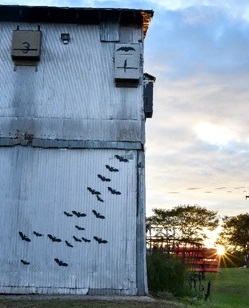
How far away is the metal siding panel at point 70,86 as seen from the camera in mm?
15852

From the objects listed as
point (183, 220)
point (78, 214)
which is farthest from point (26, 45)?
point (183, 220)

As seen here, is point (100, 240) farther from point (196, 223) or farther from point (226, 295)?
point (196, 223)

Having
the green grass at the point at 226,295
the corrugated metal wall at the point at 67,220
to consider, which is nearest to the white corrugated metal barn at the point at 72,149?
the corrugated metal wall at the point at 67,220

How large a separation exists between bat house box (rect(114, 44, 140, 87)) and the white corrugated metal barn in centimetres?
3

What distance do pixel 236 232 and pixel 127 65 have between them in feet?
148

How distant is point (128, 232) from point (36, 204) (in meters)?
2.91

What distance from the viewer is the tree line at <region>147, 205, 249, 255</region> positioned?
54.8m

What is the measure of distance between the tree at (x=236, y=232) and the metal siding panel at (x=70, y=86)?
145 feet

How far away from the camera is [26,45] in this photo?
1631 cm

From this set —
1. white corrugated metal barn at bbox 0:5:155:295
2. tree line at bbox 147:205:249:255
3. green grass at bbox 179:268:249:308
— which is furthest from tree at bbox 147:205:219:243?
white corrugated metal barn at bbox 0:5:155:295

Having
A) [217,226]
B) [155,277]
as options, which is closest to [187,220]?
[217,226]

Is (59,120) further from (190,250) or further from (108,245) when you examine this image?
(190,250)

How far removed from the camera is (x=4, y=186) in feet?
49.6

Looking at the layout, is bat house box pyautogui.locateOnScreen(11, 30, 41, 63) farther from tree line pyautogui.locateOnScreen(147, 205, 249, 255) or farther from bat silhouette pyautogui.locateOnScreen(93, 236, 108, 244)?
tree line pyautogui.locateOnScreen(147, 205, 249, 255)
